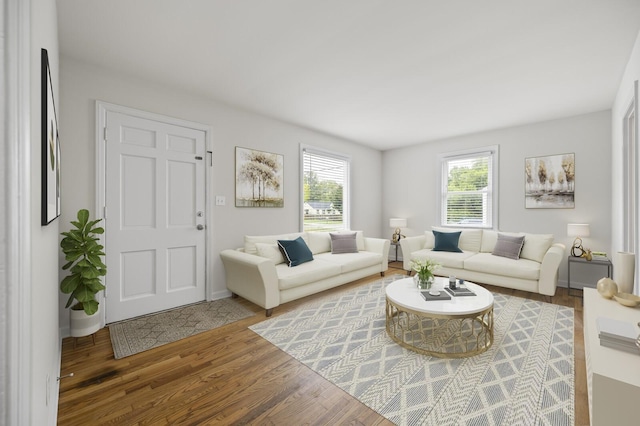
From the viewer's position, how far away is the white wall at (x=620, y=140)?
2321 mm

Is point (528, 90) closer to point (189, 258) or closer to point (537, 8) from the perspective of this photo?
point (537, 8)

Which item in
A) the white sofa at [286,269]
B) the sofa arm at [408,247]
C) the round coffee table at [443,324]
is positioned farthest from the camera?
the sofa arm at [408,247]

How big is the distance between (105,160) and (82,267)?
1.10 meters

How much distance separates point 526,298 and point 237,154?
416cm

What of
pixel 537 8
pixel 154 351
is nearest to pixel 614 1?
pixel 537 8

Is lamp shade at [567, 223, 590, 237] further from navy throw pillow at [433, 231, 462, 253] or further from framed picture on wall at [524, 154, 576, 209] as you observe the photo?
navy throw pillow at [433, 231, 462, 253]

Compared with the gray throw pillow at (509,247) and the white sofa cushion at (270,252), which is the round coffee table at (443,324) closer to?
the white sofa cushion at (270,252)

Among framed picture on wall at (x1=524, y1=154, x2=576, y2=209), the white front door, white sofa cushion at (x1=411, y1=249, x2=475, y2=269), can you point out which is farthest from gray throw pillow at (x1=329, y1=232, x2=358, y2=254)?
framed picture on wall at (x1=524, y1=154, x2=576, y2=209)

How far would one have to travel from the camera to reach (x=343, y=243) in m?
4.46

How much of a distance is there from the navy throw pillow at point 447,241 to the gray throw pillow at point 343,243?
1.36 meters

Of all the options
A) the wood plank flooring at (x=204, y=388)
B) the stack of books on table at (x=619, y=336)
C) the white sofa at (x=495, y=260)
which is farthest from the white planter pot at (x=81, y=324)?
the white sofa at (x=495, y=260)

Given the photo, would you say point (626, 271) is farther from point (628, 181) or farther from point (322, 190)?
point (322, 190)

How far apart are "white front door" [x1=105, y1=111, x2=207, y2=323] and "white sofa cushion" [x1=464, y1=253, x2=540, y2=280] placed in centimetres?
366

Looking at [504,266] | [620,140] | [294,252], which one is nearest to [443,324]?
[504,266]
